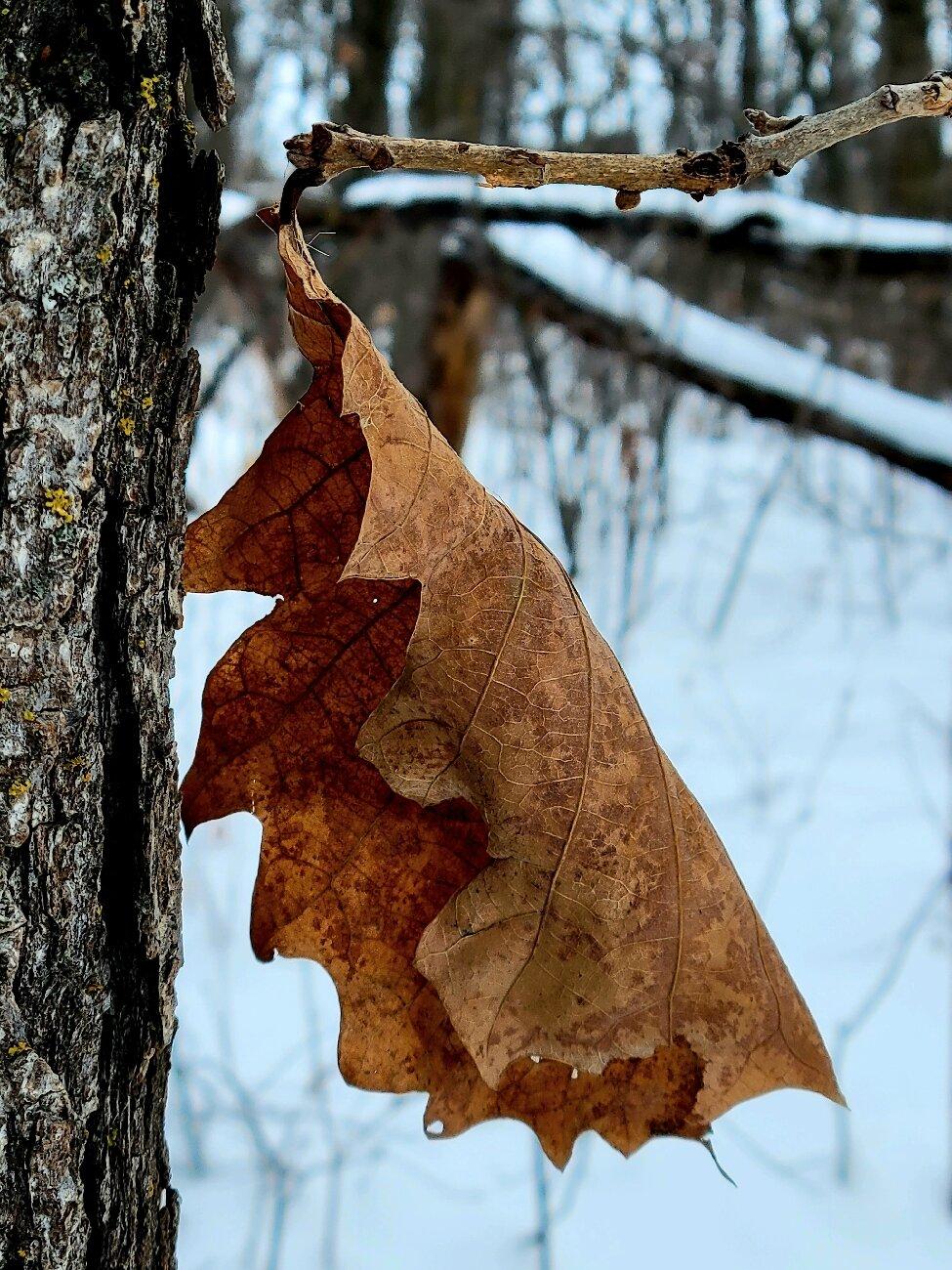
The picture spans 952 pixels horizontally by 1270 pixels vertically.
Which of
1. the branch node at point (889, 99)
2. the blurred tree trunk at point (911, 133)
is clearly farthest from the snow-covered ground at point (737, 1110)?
Answer: the blurred tree trunk at point (911, 133)

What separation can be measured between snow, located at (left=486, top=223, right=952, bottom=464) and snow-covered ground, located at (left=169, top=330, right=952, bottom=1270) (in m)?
0.85

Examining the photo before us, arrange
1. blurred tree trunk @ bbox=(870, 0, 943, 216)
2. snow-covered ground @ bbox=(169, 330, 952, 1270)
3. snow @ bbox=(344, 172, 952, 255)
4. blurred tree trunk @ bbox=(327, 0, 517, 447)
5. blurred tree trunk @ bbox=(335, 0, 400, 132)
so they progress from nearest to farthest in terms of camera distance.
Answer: snow-covered ground @ bbox=(169, 330, 952, 1270)
snow @ bbox=(344, 172, 952, 255)
blurred tree trunk @ bbox=(327, 0, 517, 447)
blurred tree trunk @ bbox=(335, 0, 400, 132)
blurred tree trunk @ bbox=(870, 0, 943, 216)

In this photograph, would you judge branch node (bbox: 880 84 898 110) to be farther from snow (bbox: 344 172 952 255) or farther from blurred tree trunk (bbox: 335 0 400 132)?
blurred tree trunk (bbox: 335 0 400 132)

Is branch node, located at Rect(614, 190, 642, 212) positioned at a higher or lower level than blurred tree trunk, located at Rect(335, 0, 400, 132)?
lower

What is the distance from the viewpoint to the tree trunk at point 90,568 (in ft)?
1.51

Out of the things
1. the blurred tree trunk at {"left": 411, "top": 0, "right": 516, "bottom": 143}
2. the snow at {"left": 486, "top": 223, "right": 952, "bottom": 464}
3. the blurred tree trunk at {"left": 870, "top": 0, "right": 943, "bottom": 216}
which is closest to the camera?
the snow at {"left": 486, "top": 223, "right": 952, "bottom": 464}

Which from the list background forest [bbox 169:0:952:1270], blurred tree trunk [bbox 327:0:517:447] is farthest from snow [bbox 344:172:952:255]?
blurred tree trunk [bbox 327:0:517:447]

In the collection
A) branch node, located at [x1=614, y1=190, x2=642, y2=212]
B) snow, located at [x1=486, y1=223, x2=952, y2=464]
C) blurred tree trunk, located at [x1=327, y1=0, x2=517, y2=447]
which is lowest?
branch node, located at [x1=614, y1=190, x2=642, y2=212]

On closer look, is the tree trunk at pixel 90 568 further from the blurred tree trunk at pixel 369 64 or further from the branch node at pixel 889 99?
the blurred tree trunk at pixel 369 64

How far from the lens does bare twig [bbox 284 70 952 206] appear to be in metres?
0.44

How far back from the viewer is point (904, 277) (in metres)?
2.09

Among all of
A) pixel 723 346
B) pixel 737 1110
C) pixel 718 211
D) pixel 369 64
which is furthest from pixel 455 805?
pixel 369 64

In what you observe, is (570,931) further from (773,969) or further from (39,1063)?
A: (39,1063)

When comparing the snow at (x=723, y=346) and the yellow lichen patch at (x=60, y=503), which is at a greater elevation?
the snow at (x=723, y=346)
